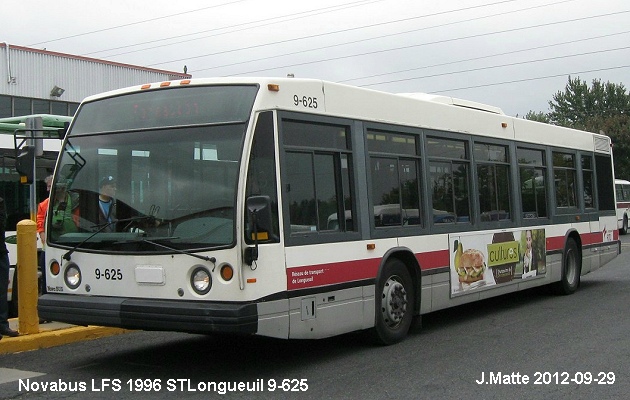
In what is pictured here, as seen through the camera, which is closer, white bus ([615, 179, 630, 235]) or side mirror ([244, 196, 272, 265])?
side mirror ([244, 196, 272, 265])

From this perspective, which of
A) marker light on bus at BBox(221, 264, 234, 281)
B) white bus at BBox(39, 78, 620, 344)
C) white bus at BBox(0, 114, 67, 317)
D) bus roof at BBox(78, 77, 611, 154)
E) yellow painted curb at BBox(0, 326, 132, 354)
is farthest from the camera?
white bus at BBox(0, 114, 67, 317)

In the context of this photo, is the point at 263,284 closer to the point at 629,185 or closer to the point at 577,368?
the point at 577,368

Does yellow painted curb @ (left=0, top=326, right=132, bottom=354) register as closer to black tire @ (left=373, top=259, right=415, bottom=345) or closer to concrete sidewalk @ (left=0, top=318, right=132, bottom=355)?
concrete sidewalk @ (left=0, top=318, right=132, bottom=355)

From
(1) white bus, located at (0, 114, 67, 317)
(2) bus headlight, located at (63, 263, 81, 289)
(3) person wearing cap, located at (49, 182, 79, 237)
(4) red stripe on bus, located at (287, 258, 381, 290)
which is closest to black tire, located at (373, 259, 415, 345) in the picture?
(4) red stripe on bus, located at (287, 258, 381, 290)

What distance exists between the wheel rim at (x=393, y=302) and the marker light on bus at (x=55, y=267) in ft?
11.2

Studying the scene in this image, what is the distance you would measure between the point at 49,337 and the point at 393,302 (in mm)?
3899

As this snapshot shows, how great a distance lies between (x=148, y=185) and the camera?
24.7ft

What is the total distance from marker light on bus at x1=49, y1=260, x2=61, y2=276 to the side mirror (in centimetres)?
217

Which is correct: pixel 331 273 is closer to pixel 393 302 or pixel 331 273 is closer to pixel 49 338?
pixel 393 302

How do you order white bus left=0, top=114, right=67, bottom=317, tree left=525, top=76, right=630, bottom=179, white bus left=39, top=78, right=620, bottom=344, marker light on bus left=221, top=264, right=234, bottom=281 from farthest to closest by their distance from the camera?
tree left=525, top=76, right=630, bottom=179 → white bus left=0, top=114, right=67, bottom=317 → white bus left=39, top=78, right=620, bottom=344 → marker light on bus left=221, top=264, right=234, bottom=281

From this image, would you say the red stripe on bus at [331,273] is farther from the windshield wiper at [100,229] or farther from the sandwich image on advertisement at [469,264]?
the sandwich image on advertisement at [469,264]

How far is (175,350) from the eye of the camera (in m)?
9.09

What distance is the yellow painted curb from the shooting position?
8820 millimetres

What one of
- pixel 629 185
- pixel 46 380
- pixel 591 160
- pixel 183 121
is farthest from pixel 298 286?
pixel 629 185
